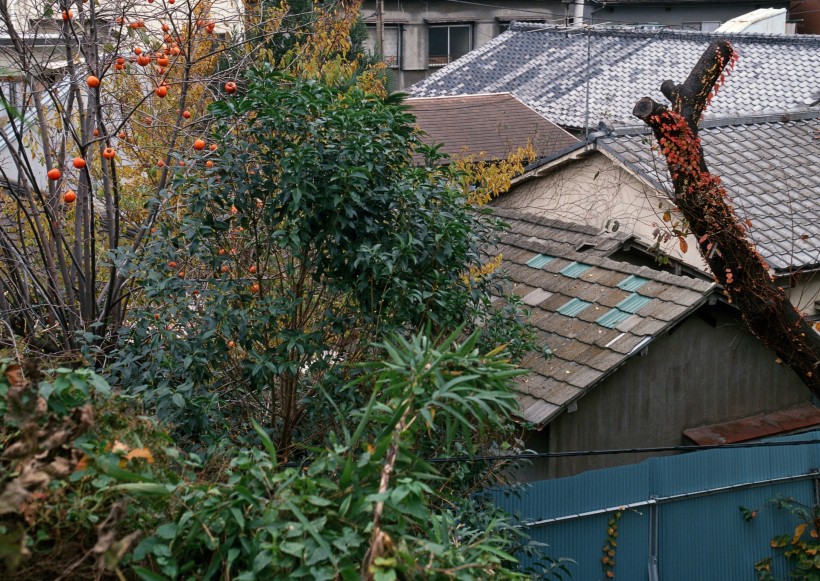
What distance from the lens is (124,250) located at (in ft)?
18.4

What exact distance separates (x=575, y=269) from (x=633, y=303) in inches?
43.4

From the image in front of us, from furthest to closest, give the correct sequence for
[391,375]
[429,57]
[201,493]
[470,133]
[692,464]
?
1. [429,57]
2. [470,133]
3. [692,464]
4. [391,375]
5. [201,493]

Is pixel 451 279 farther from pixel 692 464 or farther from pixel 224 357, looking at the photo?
pixel 692 464

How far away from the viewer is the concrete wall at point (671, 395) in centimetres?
799

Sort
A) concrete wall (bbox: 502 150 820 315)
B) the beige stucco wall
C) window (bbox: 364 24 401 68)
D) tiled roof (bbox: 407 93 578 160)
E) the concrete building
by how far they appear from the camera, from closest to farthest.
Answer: the concrete building, concrete wall (bbox: 502 150 820 315), the beige stucco wall, tiled roof (bbox: 407 93 578 160), window (bbox: 364 24 401 68)

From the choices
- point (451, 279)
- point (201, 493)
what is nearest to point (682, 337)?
point (451, 279)

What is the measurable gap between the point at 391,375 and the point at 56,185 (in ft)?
16.4

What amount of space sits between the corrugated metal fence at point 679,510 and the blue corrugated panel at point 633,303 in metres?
1.36

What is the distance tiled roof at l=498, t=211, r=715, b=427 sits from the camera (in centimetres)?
761

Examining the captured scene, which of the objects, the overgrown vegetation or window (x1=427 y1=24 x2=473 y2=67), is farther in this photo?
window (x1=427 y1=24 x2=473 y2=67)

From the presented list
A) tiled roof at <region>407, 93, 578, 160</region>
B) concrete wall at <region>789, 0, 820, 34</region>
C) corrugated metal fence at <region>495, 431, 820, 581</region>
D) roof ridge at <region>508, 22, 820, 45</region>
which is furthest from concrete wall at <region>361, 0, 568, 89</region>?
corrugated metal fence at <region>495, 431, 820, 581</region>

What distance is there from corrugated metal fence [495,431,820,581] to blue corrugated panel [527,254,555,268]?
8.83 ft

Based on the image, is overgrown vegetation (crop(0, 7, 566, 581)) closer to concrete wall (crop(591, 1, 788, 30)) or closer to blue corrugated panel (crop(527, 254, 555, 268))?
blue corrugated panel (crop(527, 254, 555, 268))

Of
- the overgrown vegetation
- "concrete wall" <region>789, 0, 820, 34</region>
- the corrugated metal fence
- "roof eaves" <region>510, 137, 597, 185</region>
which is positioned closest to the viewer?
the overgrown vegetation
